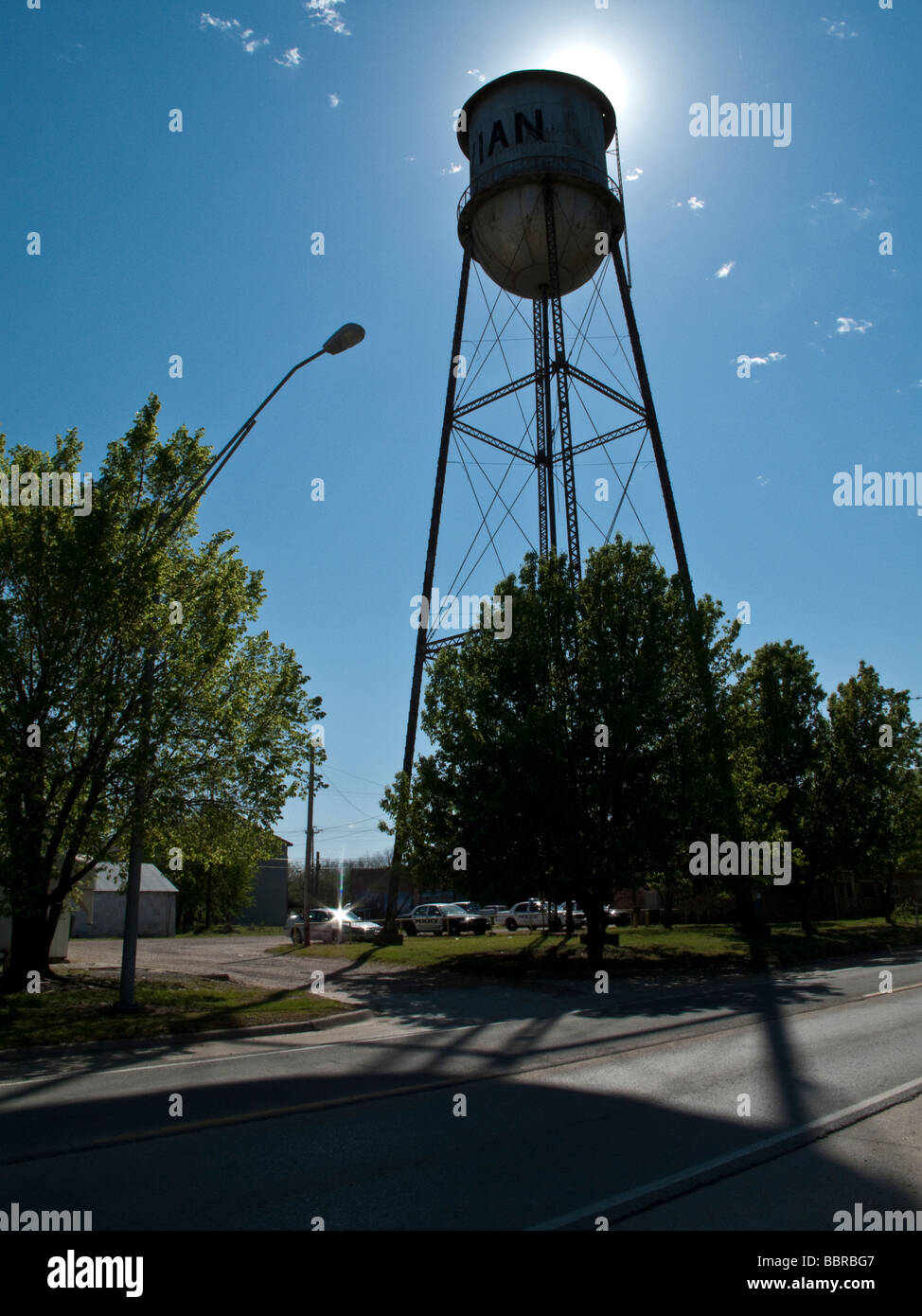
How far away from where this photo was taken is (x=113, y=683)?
47.5ft

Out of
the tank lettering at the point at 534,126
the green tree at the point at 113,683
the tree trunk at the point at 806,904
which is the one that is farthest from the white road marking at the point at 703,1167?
the tree trunk at the point at 806,904

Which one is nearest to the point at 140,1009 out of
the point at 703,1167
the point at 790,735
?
the point at 703,1167

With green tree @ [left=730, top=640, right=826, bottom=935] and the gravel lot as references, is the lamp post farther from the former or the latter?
green tree @ [left=730, top=640, right=826, bottom=935]

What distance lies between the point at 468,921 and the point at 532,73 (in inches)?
1224

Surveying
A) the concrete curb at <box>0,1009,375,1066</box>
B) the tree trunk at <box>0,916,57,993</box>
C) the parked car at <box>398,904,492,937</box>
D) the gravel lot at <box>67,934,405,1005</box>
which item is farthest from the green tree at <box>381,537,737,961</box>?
the parked car at <box>398,904,492,937</box>

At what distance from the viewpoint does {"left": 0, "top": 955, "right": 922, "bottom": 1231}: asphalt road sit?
5.02 m

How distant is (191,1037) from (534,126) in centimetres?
2345

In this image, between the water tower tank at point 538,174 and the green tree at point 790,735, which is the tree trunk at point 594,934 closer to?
the green tree at point 790,735

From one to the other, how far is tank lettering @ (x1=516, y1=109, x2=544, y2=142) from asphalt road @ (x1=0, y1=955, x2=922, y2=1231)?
22.2m

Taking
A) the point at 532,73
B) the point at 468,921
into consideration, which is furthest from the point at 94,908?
the point at 532,73

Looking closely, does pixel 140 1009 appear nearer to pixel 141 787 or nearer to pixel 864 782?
pixel 141 787

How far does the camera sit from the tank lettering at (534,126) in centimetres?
2448

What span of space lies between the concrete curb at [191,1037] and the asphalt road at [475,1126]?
271 mm

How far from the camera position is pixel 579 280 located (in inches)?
1054
